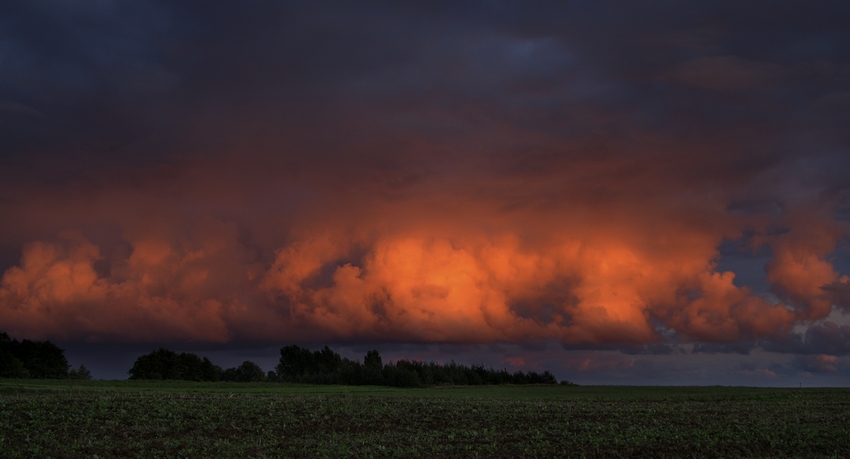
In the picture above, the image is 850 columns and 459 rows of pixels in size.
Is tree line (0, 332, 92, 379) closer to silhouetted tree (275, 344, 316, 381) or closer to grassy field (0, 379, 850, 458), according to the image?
silhouetted tree (275, 344, 316, 381)

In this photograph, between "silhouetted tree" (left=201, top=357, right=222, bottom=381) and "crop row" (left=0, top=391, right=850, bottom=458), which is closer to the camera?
"crop row" (left=0, top=391, right=850, bottom=458)

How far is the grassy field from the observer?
26688 millimetres

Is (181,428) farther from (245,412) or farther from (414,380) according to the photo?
(414,380)

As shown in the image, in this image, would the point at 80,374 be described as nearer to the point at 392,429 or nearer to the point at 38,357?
the point at 38,357

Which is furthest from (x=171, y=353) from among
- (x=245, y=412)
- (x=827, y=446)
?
(x=827, y=446)

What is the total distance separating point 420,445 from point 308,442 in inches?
187

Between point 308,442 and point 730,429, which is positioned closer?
point 308,442

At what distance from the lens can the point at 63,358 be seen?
10556cm

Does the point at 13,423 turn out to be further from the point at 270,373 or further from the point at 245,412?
the point at 270,373

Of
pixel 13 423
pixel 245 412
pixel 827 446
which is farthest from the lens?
pixel 245 412

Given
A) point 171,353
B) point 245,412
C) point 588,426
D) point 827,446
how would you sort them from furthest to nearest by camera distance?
point 171,353 → point 245,412 → point 588,426 → point 827,446

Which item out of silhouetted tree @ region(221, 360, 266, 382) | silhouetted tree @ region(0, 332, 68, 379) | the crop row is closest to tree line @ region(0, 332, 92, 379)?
silhouetted tree @ region(0, 332, 68, 379)

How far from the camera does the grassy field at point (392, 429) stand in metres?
26.7

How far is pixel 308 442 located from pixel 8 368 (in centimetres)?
8086
